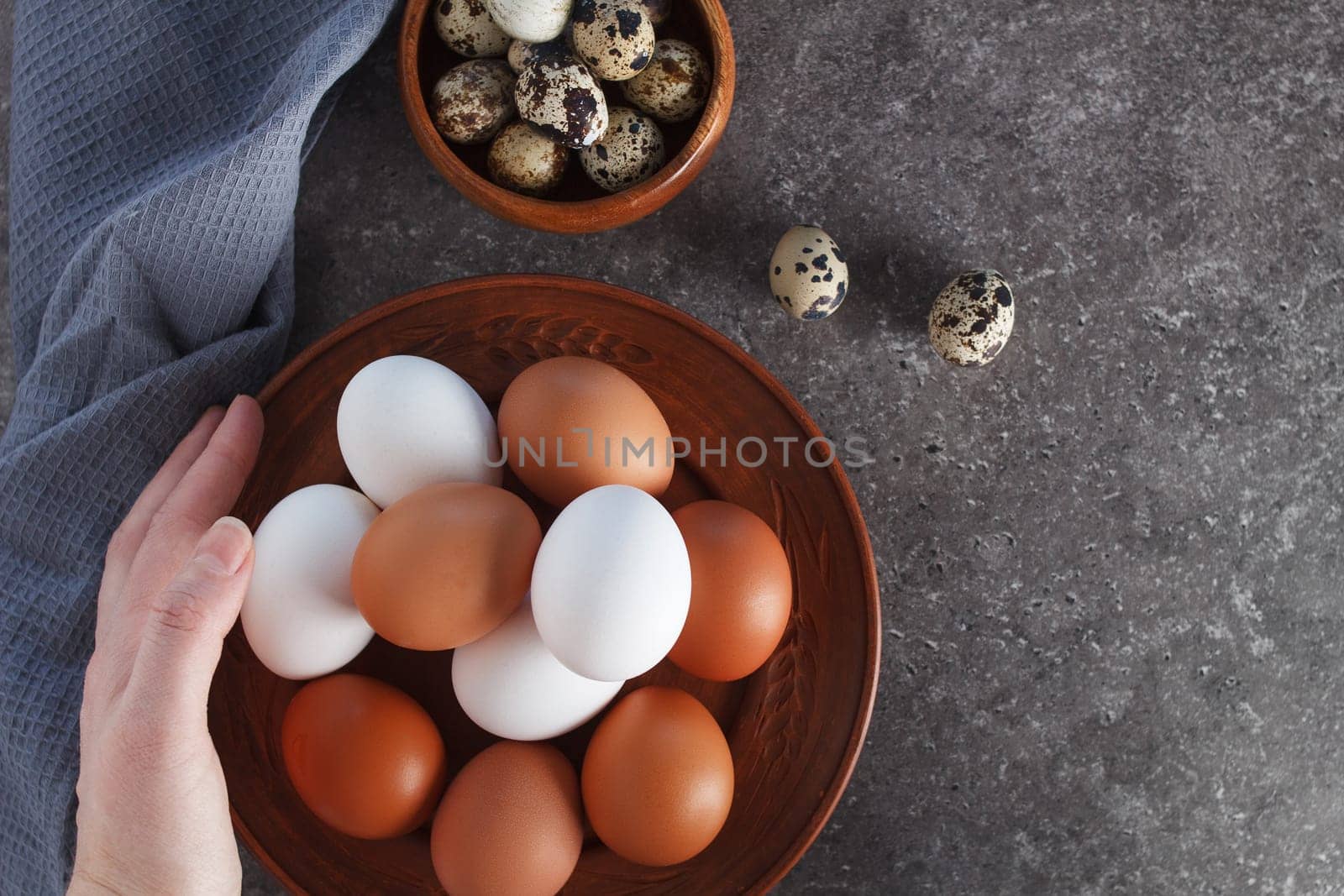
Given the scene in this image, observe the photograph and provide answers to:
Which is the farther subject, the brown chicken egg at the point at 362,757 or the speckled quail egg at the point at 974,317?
the speckled quail egg at the point at 974,317

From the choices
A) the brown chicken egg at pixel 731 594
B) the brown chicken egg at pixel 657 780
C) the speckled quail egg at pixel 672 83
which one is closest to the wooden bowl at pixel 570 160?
the speckled quail egg at pixel 672 83

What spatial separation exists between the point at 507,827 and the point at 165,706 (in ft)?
→ 0.76

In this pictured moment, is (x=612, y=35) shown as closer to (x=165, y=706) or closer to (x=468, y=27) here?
(x=468, y=27)

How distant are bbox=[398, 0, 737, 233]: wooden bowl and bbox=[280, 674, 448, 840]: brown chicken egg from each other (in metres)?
0.38

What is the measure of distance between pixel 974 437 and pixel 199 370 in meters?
0.66

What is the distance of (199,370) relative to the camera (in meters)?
0.74

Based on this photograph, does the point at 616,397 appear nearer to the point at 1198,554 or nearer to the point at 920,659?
the point at 920,659

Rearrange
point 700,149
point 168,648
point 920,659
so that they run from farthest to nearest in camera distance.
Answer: point 920,659, point 700,149, point 168,648

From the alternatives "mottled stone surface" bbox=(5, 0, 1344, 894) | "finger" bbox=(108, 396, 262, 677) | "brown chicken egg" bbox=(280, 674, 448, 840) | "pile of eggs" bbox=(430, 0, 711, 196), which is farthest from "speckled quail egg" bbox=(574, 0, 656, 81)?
"brown chicken egg" bbox=(280, 674, 448, 840)

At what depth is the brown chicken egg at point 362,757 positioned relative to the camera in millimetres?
629

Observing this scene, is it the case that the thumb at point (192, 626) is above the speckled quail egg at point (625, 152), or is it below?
below

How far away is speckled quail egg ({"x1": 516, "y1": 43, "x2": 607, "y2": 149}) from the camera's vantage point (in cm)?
70

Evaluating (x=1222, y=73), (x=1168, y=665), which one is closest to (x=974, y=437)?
(x=1168, y=665)

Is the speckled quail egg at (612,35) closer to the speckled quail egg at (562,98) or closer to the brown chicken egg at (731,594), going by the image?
the speckled quail egg at (562,98)
